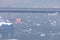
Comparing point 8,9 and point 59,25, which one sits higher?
point 8,9

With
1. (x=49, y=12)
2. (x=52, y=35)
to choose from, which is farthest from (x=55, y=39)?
(x=49, y=12)

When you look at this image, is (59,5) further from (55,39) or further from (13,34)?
(13,34)

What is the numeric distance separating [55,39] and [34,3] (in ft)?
0.97

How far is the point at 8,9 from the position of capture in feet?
1.82

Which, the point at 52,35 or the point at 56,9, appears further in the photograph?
the point at 52,35

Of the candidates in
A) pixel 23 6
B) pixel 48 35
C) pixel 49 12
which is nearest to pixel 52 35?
pixel 48 35

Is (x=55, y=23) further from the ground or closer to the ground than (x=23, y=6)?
closer to the ground

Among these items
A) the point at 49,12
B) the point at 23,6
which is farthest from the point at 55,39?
the point at 23,6

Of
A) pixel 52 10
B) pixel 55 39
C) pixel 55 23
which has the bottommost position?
pixel 55 39

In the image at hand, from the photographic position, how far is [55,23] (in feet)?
1.94

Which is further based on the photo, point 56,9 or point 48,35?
point 48,35

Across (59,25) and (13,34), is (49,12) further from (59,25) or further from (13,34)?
(13,34)

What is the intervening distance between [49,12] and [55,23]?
108 millimetres

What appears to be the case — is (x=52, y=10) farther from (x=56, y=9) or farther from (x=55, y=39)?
(x=55, y=39)
